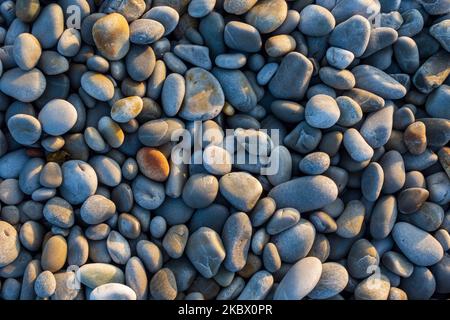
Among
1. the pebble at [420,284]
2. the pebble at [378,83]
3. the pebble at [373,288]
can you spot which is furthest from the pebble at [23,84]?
the pebble at [420,284]

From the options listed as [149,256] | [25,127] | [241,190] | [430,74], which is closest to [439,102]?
[430,74]

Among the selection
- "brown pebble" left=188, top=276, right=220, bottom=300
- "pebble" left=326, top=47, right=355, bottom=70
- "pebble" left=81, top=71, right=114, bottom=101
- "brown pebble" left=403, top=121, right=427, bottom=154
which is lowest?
"brown pebble" left=188, top=276, right=220, bottom=300

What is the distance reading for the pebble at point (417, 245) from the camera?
110cm

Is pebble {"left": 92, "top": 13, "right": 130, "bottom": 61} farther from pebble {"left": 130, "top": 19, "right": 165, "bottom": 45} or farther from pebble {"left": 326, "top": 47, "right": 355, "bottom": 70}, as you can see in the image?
pebble {"left": 326, "top": 47, "right": 355, "bottom": 70}

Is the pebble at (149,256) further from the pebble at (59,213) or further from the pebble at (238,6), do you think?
the pebble at (238,6)

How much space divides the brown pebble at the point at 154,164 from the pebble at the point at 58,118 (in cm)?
18

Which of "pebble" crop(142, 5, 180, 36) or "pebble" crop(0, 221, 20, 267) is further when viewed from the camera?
"pebble" crop(142, 5, 180, 36)

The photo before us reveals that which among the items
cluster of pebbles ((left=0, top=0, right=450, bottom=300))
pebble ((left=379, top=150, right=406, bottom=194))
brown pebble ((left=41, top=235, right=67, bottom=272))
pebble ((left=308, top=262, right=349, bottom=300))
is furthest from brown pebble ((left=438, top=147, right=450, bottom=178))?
brown pebble ((left=41, top=235, right=67, bottom=272))

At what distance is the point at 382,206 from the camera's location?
1137mm

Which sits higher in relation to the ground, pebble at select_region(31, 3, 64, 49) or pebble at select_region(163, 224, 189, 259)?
pebble at select_region(31, 3, 64, 49)

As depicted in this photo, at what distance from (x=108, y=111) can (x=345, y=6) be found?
0.67 m

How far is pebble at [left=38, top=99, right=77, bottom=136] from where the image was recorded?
3.62ft

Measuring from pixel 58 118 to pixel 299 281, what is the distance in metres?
0.67
